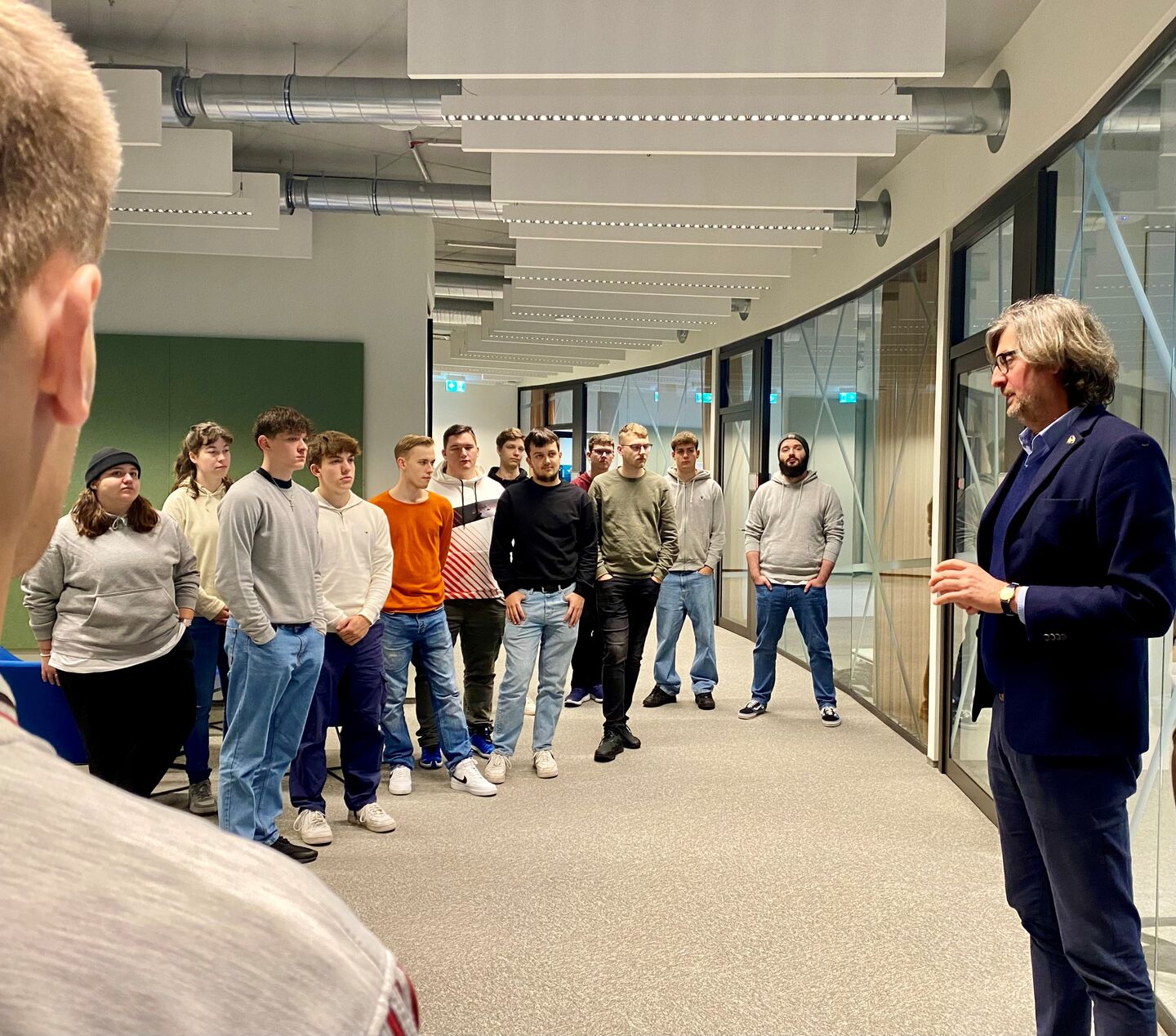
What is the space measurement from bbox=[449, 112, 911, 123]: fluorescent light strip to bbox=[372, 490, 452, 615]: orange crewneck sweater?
182cm

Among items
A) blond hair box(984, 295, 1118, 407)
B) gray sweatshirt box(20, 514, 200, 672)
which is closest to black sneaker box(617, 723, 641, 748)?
gray sweatshirt box(20, 514, 200, 672)

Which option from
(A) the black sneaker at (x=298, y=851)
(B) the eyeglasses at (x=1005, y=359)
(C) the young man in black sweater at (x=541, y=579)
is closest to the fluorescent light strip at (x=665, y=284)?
(C) the young man in black sweater at (x=541, y=579)

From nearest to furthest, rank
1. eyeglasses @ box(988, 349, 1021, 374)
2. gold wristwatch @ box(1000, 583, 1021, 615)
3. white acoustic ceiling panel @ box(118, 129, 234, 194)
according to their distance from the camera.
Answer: gold wristwatch @ box(1000, 583, 1021, 615)
eyeglasses @ box(988, 349, 1021, 374)
white acoustic ceiling panel @ box(118, 129, 234, 194)

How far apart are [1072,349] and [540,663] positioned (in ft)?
12.3

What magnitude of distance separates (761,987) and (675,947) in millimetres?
352

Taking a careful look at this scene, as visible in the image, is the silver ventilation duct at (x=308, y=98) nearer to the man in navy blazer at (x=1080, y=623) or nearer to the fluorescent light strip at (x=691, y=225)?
the fluorescent light strip at (x=691, y=225)

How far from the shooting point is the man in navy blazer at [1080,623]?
6.69ft

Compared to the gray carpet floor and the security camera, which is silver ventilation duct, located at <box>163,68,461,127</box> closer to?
the gray carpet floor

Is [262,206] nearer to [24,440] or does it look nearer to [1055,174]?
[1055,174]

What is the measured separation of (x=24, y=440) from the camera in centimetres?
42

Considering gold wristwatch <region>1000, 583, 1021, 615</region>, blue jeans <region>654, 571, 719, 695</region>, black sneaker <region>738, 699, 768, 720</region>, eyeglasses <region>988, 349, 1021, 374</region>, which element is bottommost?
black sneaker <region>738, 699, 768, 720</region>

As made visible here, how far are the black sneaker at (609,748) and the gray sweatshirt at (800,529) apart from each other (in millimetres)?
1759

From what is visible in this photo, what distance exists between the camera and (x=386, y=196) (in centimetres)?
801

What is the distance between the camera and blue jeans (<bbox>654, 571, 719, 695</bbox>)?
7.41m
